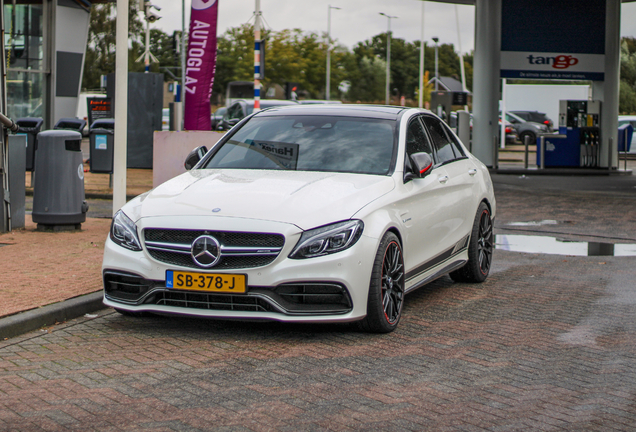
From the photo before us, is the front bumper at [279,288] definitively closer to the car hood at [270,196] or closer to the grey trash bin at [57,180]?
the car hood at [270,196]

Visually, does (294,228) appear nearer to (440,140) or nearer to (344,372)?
(344,372)

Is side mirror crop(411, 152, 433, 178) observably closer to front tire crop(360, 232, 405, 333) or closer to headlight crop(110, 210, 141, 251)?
front tire crop(360, 232, 405, 333)

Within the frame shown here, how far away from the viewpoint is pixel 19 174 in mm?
10133

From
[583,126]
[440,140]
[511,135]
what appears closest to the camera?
[440,140]

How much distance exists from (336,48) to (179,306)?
76.5 metres

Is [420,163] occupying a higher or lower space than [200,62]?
lower

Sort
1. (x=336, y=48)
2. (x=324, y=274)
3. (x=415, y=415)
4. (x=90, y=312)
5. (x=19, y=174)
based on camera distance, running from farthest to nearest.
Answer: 1. (x=336, y=48)
2. (x=19, y=174)
3. (x=90, y=312)
4. (x=324, y=274)
5. (x=415, y=415)

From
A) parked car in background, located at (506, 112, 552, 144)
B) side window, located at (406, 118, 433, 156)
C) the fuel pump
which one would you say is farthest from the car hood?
parked car in background, located at (506, 112, 552, 144)

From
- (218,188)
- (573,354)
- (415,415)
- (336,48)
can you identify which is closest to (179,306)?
(218,188)

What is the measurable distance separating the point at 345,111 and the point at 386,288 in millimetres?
1836

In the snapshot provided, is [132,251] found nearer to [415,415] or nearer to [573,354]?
[415,415]

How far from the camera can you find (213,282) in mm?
5508

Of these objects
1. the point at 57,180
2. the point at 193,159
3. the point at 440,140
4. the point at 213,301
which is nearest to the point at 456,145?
the point at 440,140

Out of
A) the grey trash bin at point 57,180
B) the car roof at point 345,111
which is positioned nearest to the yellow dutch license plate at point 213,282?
the car roof at point 345,111
